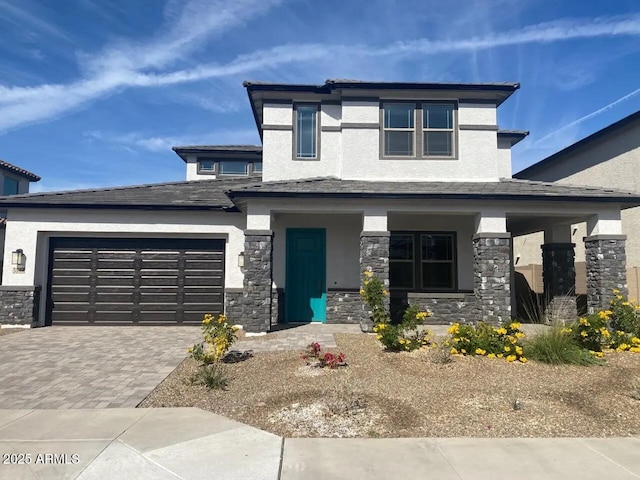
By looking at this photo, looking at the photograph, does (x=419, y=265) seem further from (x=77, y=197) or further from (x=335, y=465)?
(x=77, y=197)

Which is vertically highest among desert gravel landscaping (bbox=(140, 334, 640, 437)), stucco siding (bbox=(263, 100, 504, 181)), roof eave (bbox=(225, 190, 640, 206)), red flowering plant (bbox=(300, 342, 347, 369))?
stucco siding (bbox=(263, 100, 504, 181))

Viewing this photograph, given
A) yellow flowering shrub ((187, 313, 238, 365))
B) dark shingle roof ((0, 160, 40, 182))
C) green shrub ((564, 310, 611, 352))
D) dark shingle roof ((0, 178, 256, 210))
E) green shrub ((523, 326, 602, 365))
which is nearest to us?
yellow flowering shrub ((187, 313, 238, 365))

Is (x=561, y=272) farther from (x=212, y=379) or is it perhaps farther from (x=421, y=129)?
(x=212, y=379)

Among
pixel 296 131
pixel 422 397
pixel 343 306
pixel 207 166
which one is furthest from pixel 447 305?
pixel 207 166

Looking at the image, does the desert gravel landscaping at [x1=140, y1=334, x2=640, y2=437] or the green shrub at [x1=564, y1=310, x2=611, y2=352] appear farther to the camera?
the green shrub at [x1=564, y1=310, x2=611, y2=352]

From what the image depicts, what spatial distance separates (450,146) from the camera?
12617mm

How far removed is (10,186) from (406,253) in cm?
2622

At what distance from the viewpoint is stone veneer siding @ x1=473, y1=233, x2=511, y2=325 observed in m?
10.8

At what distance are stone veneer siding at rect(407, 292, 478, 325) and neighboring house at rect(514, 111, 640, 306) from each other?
419 centimetres

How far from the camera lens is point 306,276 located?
12.9 m

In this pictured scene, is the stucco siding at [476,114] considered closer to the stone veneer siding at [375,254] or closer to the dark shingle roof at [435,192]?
the dark shingle roof at [435,192]

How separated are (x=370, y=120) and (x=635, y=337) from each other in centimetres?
864

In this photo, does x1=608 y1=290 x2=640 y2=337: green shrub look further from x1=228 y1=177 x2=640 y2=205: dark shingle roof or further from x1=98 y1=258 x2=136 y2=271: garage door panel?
x1=98 y1=258 x2=136 y2=271: garage door panel

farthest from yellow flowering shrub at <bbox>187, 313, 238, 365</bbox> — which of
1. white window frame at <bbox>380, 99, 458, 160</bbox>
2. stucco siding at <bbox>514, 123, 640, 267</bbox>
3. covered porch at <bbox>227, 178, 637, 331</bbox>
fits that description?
stucco siding at <bbox>514, 123, 640, 267</bbox>
